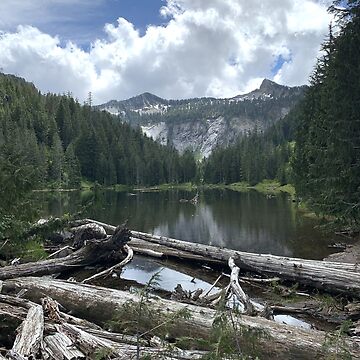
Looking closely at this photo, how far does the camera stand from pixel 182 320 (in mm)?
8016

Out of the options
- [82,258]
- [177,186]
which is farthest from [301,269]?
[177,186]

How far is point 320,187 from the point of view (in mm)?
21641

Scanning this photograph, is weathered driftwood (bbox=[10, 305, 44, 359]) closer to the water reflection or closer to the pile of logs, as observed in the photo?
the pile of logs

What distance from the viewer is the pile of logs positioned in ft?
20.4

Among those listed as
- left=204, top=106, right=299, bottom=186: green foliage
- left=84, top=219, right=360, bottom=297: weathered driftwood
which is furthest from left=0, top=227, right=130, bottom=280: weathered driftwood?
left=204, top=106, right=299, bottom=186: green foliage

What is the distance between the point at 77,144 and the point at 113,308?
12043 centimetres

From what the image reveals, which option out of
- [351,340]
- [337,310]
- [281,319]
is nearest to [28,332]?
[351,340]

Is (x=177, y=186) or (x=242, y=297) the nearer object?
(x=242, y=297)

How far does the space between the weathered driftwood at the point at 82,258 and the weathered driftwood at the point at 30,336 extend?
575 cm

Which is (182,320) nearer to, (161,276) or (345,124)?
(161,276)

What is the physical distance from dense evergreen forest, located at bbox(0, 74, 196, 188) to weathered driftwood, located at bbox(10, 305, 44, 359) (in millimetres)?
94074

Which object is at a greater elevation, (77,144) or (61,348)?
(77,144)

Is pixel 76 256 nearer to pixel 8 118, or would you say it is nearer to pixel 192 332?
pixel 192 332

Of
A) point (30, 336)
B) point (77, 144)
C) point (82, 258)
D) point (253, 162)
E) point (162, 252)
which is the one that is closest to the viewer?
point (30, 336)
